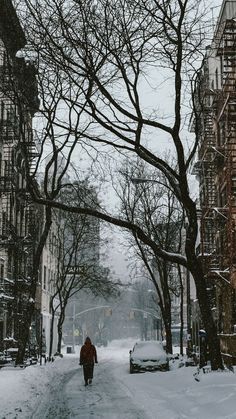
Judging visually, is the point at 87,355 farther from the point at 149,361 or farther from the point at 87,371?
the point at 149,361

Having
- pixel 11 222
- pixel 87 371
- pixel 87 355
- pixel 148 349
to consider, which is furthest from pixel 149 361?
pixel 11 222

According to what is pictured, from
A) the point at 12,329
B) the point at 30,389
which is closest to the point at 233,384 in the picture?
the point at 30,389

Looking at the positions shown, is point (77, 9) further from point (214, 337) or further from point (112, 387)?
point (112, 387)

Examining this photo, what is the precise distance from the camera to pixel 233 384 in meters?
13.4

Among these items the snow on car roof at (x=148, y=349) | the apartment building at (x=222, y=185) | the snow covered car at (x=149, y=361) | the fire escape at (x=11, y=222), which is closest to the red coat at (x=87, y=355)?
the snow covered car at (x=149, y=361)

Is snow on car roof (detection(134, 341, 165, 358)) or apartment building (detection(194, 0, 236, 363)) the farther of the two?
snow on car roof (detection(134, 341, 165, 358))

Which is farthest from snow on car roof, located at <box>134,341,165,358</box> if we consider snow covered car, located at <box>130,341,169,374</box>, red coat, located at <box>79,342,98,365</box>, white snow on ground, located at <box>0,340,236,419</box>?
red coat, located at <box>79,342,98,365</box>

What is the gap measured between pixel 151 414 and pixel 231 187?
14.6 metres

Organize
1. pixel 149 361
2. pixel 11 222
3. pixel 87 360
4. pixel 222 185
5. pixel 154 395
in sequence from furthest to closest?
pixel 11 222
pixel 222 185
pixel 149 361
pixel 87 360
pixel 154 395

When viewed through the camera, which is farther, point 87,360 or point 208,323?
point 87,360

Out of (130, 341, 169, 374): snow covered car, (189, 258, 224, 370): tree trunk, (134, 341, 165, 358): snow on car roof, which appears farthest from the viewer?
(134, 341, 165, 358): snow on car roof

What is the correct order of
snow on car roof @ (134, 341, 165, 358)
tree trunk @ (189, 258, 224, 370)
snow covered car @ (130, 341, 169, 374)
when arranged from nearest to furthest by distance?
1. tree trunk @ (189, 258, 224, 370)
2. snow covered car @ (130, 341, 169, 374)
3. snow on car roof @ (134, 341, 165, 358)

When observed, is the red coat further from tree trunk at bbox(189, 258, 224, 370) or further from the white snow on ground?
tree trunk at bbox(189, 258, 224, 370)

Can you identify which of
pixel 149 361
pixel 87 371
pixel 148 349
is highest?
pixel 148 349
